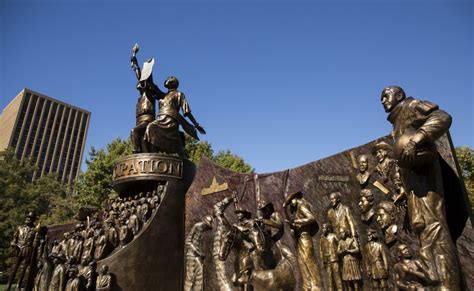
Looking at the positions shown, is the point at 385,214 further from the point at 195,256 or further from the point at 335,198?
the point at 195,256

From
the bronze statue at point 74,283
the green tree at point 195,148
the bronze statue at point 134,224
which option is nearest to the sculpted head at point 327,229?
the bronze statue at point 134,224

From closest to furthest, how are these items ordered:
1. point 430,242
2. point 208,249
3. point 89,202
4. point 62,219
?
point 430,242
point 208,249
point 89,202
point 62,219

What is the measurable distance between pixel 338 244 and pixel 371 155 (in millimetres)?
1649

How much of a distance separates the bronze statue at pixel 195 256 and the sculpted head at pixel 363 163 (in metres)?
4.33

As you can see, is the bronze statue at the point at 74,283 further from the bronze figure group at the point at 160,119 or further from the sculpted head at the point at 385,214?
the sculpted head at the point at 385,214

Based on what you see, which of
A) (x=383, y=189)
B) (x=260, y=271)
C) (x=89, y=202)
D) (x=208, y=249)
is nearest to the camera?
(x=383, y=189)

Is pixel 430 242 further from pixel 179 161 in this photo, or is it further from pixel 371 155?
pixel 179 161

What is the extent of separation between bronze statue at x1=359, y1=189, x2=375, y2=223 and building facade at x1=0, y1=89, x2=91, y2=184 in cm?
9239

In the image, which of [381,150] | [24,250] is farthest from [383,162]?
[24,250]

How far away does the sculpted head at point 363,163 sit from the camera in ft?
21.1

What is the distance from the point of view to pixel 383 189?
6133 mm

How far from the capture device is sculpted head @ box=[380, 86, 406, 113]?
5.61 metres

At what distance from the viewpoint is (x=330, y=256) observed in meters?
6.52

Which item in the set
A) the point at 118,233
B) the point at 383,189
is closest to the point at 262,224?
the point at 383,189
